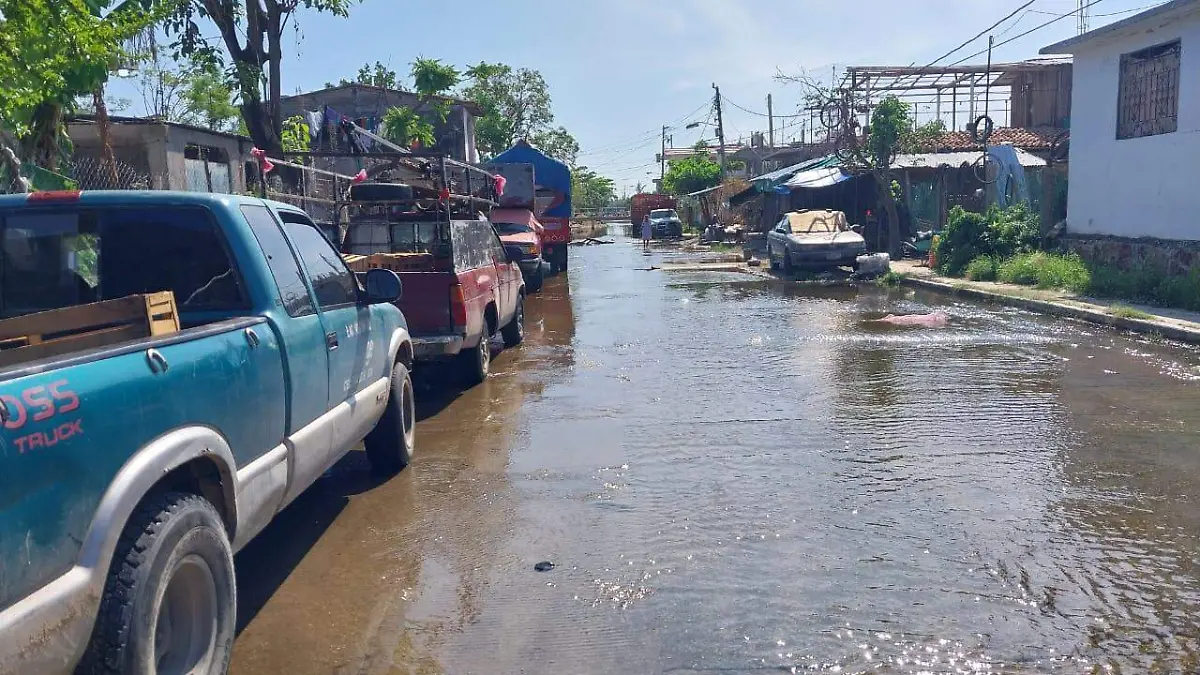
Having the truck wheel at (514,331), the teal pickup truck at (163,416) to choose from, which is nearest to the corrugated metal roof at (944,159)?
the truck wheel at (514,331)

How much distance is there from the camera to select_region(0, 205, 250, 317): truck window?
4.41 metres

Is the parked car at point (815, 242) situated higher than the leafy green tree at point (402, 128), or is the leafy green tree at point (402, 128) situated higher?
the leafy green tree at point (402, 128)

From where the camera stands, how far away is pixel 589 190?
332 ft

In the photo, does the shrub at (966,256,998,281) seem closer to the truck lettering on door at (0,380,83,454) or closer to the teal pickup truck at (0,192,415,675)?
the teal pickup truck at (0,192,415,675)

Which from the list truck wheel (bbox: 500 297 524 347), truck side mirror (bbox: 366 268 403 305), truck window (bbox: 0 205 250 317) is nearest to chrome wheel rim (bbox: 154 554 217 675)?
truck window (bbox: 0 205 250 317)

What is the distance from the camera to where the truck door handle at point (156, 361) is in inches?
126

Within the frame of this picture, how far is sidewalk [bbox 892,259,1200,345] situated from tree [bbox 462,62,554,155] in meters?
32.3

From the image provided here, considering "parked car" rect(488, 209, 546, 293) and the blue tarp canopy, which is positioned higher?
the blue tarp canopy

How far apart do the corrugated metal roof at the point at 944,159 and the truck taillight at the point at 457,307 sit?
68.7 feet

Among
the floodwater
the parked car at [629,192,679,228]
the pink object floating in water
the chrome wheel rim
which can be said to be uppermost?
the parked car at [629,192,679,228]

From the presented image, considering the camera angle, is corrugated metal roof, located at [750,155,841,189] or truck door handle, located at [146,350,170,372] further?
corrugated metal roof, located at [750,155,841,189]

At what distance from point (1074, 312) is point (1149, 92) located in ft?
17.9

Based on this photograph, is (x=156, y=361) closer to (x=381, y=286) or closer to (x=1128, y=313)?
(x=381, y=286)

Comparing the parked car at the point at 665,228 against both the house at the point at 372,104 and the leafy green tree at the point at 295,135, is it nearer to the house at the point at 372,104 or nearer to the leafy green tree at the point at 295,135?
the house at the point at 372,104
